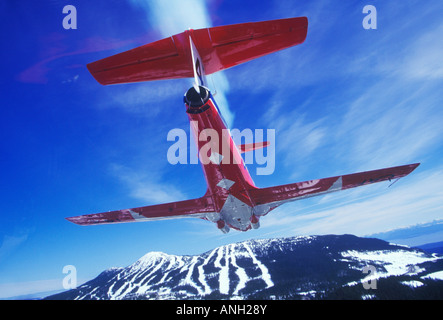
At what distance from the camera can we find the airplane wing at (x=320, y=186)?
923 cm

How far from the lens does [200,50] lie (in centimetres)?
772

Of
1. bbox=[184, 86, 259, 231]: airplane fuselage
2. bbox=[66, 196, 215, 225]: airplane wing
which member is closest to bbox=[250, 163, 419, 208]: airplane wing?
bbox=[184, 86, 259, 231]: airplane fuselage

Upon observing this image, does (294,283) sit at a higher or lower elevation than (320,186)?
lower

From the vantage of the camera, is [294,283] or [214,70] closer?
[214,70]

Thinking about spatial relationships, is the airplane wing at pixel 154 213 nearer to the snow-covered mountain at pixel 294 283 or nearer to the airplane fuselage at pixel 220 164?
the airplane fuselage at pixel 220 164

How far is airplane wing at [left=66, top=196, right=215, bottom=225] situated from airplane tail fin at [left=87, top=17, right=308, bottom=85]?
21.6 feet

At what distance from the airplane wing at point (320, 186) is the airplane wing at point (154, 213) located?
2.92m

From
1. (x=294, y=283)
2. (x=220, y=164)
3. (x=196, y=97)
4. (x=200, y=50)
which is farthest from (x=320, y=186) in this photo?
(x=294, y=283)

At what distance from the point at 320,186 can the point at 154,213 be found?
8965 millimetres

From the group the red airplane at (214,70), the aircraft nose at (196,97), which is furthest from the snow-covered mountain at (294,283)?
the aircraft nose at (196,97)

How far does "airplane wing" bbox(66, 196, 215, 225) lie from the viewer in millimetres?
10883

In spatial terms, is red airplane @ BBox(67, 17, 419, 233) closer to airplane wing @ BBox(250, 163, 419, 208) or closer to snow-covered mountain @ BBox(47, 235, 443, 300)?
airplane wing @ BBox(250, 163, 419, 208)

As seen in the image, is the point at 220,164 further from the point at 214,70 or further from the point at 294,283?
the point at 294,283
